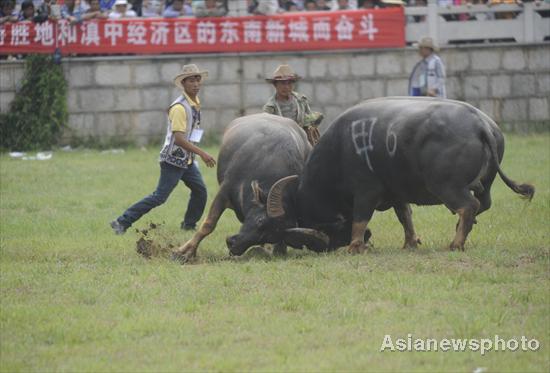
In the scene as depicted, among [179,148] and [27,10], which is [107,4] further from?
[179,148]

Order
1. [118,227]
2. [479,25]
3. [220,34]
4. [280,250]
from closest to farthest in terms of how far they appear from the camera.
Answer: [280,250] < [118,227] < [220,34] < [479,25]

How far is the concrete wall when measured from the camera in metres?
19.5

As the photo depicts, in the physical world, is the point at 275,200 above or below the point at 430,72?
below

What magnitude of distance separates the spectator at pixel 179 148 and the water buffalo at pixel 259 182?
0.36 meters

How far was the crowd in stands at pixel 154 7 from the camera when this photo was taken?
19.6 m

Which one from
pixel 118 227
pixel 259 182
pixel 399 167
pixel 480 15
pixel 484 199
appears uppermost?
pixel 480 15

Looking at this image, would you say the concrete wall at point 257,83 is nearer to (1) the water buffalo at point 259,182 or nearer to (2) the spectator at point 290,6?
(2) the spectator at point 290,6

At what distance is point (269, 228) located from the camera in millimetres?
10117

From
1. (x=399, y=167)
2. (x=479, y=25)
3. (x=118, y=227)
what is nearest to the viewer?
(x=399, y=167)

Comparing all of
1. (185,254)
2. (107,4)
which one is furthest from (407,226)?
(107,4)

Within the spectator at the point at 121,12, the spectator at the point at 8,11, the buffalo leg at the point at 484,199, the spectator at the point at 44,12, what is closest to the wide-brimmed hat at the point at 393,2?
the spectator at the point at 121,12

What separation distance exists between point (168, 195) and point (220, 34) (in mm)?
8342

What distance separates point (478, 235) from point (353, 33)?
9.01m

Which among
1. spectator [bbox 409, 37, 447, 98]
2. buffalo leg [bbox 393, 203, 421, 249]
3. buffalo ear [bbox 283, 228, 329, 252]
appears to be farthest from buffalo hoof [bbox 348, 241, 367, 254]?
spectator [bbox 409, 37, 447, 98]
